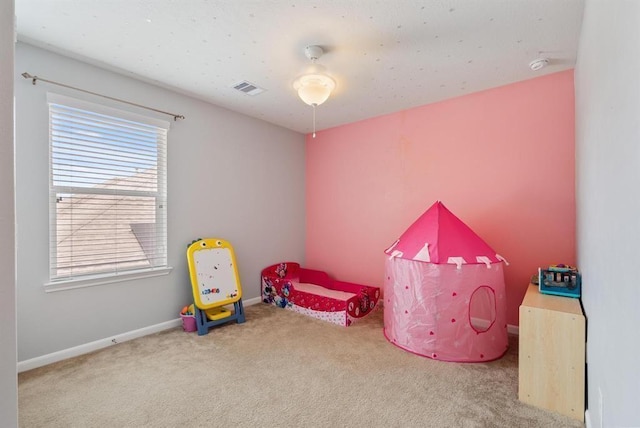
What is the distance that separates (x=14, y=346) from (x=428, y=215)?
269 centimetres

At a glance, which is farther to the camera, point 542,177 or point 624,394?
point 542,177

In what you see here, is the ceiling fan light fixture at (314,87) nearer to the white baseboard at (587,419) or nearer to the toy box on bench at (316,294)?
the toy box on bench at (316,294)

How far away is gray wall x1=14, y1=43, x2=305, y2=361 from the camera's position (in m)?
2.28

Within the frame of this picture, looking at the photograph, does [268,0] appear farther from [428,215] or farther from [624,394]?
[624,394]

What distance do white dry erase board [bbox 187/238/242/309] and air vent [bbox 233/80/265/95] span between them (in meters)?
1.63

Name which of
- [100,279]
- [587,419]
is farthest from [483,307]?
[100,279]

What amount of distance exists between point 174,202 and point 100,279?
3.12ft

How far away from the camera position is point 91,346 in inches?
101

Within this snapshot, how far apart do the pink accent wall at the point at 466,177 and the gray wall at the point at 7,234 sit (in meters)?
3.34

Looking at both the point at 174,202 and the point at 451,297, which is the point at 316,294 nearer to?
the point at 451,297

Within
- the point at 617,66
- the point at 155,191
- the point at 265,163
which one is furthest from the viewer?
the point at 265,163

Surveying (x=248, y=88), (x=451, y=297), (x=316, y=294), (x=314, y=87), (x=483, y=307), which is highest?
(x=248, y=88)

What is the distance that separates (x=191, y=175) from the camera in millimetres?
3273

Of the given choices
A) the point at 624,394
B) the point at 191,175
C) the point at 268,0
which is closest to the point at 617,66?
the point at 624,394
